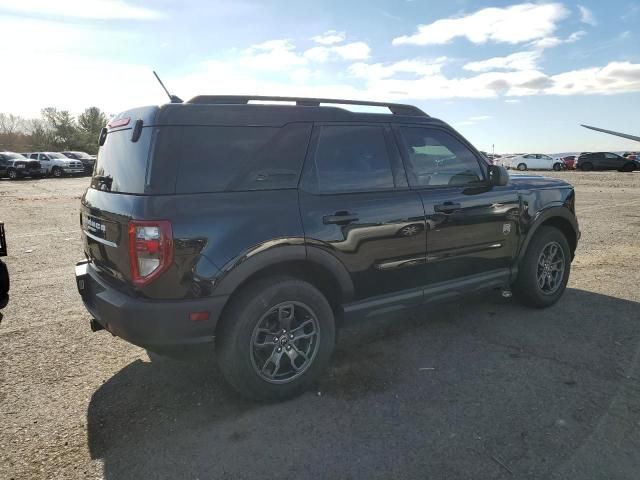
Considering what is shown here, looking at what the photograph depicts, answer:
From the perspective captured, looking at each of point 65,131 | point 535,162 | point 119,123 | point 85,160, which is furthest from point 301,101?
point 65,131

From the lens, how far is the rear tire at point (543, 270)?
481cm

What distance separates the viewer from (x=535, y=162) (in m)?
43.0

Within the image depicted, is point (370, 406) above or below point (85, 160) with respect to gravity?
below

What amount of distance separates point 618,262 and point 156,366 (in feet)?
20.6

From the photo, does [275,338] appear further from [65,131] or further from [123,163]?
[65,131]

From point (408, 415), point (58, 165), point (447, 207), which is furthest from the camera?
point (58, 165)

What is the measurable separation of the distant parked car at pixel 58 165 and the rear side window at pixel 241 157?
35.0 meters

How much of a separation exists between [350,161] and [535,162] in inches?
1732

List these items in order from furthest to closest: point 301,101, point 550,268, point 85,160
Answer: point 85,160
point 550,268
point 301,101

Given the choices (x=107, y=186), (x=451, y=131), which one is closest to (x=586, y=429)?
(x=451, y=131)

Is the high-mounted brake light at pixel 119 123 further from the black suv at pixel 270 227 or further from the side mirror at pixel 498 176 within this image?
the side mirror at pixel 498 176

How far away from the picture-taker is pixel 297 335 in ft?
10.9

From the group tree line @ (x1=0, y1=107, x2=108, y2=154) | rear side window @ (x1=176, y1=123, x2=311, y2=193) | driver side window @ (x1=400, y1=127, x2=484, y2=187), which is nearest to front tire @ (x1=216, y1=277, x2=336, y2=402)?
rear side window @ (x1=176, y1=123, x2=311, y2=193)

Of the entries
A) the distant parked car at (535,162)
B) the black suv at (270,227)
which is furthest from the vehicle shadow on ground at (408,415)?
the distant parked car at (535,162)
